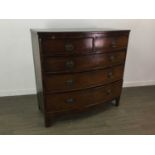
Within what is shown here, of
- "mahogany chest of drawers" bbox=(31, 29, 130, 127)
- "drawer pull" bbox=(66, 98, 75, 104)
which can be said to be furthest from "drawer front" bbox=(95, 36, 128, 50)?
"drawer pull" bbox=(66, 98, 75, 104)

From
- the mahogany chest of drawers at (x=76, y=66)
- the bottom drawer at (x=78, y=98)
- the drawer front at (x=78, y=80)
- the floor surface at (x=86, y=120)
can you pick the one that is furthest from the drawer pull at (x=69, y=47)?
the floor surface at (x=86, y=120)

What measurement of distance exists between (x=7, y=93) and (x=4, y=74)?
0.96 ft

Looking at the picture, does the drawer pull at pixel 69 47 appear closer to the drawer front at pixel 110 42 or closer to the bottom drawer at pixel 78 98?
the drawer front at pixel 110 42

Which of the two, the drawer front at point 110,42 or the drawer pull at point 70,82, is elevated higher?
the drawer front at point 110,42

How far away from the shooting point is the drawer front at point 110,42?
5.94 feet

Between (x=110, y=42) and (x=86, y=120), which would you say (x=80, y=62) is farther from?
(x=86, y=120)

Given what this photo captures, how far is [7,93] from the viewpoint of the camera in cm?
254

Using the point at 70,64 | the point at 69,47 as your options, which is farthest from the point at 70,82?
the point at 69,47

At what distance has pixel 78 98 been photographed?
6.26 ft

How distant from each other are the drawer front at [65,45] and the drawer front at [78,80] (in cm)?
25

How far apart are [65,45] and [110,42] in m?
0.52

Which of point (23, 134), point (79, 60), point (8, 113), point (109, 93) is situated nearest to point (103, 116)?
point (109, 93)

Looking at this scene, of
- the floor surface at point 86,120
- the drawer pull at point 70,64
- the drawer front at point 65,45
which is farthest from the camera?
the floor surface at point 86,120
